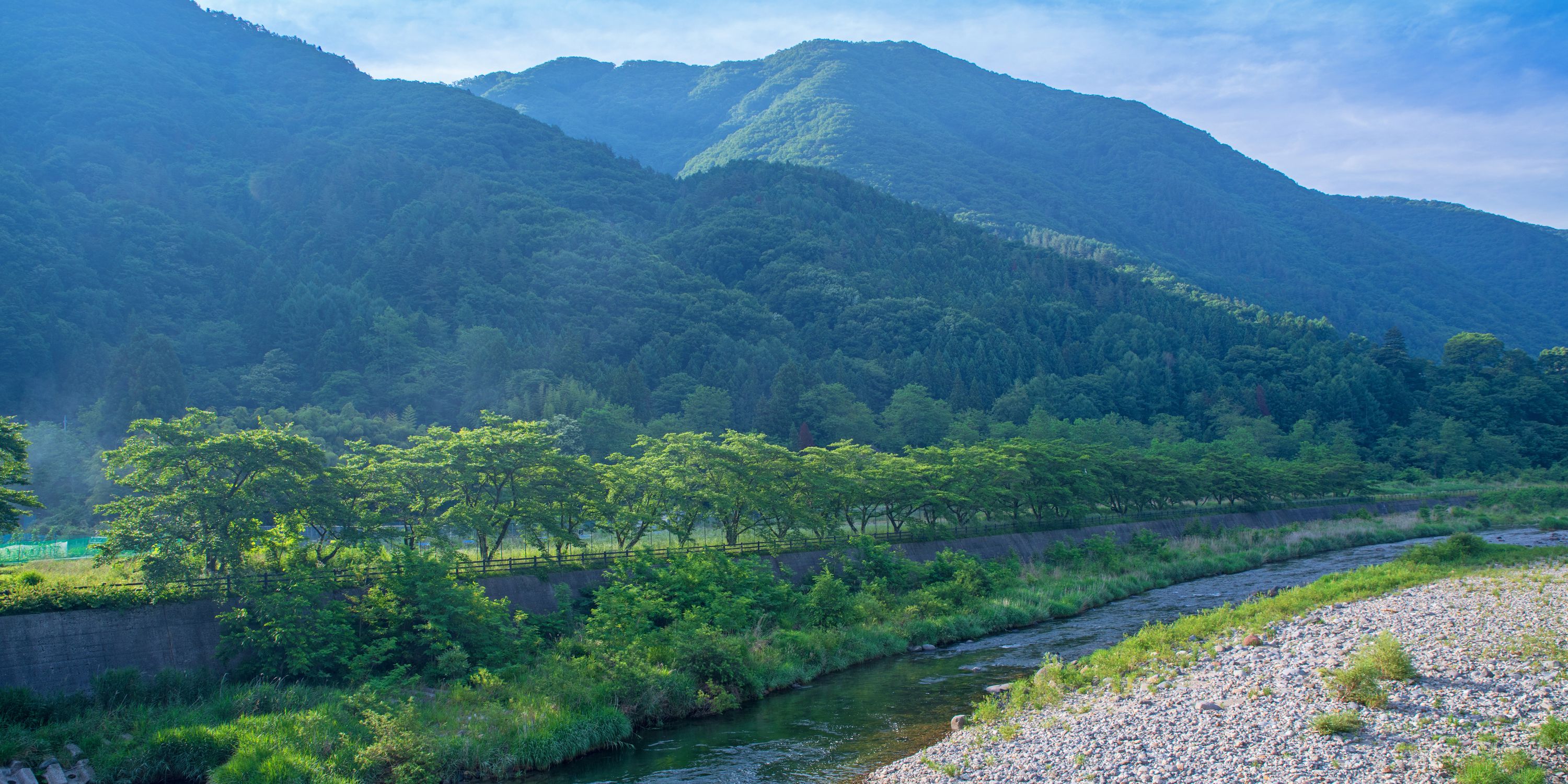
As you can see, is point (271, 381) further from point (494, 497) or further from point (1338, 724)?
point (1338, 724)

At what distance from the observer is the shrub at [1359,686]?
60.7ft

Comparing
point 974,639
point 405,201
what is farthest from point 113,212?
point 974,639

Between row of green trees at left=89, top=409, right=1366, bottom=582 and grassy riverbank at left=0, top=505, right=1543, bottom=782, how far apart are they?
4238 millimetres

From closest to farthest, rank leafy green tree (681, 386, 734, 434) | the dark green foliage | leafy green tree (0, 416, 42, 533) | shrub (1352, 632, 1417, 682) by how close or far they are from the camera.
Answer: shrub (1352, 632, 1417, 682), leafy green tree (0, 416, 42, 533), the dark green foliage, leafy green tree (681, 386, 734, 434)

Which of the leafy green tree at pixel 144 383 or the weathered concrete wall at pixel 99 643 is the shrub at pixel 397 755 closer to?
the weathered concrete wall at pixel 99 643

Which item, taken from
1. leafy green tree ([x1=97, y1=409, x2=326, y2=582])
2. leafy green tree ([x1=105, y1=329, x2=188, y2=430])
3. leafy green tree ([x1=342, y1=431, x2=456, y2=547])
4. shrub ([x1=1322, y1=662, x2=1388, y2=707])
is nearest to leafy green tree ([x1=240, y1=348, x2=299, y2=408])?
leafy green tree ([x1=105, y1=329, x2=188, y2=430])

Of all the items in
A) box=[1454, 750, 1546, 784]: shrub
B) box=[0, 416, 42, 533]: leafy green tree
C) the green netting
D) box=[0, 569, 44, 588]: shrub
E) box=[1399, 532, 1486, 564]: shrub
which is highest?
box=[0, 416, 42, 533]: leafy green tree

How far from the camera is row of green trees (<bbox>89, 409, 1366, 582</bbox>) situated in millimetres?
25953

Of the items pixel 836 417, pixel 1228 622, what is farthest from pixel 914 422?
pixel 1228 622

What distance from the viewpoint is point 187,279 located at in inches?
4464

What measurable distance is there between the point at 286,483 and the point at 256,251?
Result: 113971mm

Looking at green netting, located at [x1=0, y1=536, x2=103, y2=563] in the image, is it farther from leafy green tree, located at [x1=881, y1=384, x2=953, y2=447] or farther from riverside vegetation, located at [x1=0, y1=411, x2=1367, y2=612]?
leafy green tree, located at [x1=881, y1=384, x2=953, y2=447]

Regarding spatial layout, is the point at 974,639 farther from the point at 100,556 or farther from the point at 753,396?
the point at 753,396

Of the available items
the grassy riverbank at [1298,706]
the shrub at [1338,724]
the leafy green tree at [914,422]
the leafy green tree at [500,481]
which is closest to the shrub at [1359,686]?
the grassy riverbank at [1298,706]
